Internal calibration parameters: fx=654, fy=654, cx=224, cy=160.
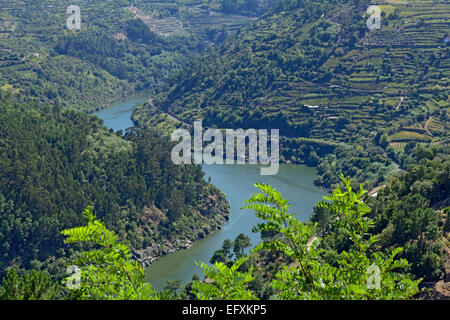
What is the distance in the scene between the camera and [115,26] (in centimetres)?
17325

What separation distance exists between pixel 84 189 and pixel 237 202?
18.9 meters

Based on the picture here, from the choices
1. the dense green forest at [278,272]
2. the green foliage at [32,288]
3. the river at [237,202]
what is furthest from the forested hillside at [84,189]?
the dense green forest at [278,272]

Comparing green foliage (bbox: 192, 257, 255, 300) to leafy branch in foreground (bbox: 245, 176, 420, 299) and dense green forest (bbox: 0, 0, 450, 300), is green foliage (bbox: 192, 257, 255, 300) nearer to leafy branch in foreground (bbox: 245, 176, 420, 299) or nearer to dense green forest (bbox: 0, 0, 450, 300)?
dense green forest (bbox: 0, 0, 450, 300)

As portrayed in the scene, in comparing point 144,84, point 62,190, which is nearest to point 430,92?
point 62,190

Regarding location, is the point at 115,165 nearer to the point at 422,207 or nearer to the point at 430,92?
the point at 422,207

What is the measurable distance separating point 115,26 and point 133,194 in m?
111

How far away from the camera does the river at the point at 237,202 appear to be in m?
61.9

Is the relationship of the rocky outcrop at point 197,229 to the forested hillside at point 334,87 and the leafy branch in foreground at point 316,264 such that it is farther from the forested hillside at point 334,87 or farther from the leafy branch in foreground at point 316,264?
the leafy branch in foreground at point 316,264

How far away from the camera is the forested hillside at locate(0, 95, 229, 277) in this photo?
6150cm

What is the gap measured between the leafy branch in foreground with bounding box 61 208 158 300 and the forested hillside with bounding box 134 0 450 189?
6854 centimetres
